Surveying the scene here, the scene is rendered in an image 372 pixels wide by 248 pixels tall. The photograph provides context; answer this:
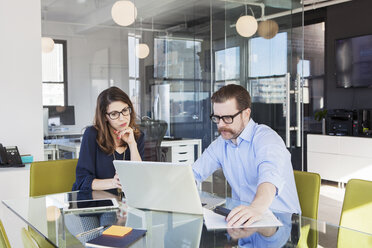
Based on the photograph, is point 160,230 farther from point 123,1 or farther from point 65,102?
point 123,1

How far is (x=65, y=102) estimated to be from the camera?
4.02 metres

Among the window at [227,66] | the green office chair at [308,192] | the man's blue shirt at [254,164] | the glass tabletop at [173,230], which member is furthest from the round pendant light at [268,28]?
the glass tabletop at [173,230]

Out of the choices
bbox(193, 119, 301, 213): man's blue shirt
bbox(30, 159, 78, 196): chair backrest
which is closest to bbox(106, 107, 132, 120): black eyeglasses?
bbox(30, 159, 78, 196): chair backrest

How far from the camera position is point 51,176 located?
2857 millimetres

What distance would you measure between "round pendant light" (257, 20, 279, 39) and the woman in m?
2.25

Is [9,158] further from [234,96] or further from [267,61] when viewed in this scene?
[267,61]

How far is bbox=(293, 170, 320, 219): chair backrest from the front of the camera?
2.26 metres

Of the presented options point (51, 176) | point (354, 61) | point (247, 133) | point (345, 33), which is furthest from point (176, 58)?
point (345, 33)

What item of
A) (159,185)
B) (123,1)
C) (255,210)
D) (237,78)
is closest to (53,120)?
(123,1)

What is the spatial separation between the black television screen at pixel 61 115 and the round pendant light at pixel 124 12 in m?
0.98

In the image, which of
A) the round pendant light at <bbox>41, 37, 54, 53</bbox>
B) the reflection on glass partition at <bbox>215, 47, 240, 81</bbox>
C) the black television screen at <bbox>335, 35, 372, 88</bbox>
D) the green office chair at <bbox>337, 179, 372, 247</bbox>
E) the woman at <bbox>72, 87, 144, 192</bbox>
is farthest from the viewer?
the black television screen at <bbox>335, 35, 372, 88</bbox>

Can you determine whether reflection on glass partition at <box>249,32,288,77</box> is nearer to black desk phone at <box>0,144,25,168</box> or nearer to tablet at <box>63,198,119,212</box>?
black desk phone at <box>0,144,25,168</box>

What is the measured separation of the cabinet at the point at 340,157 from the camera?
607cm

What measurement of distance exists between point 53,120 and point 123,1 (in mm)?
1353
